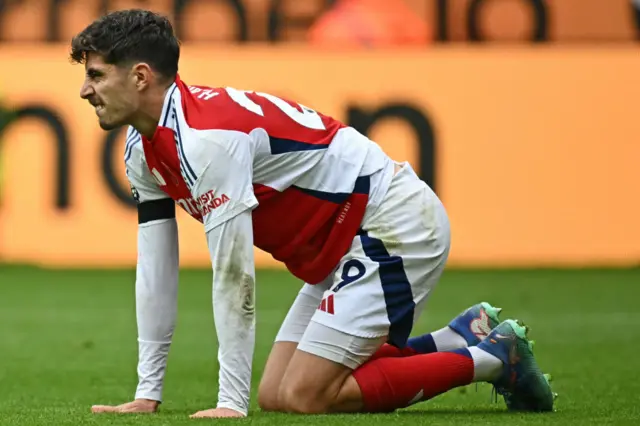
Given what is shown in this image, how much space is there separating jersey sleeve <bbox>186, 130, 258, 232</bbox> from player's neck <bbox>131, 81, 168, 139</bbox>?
0.24 meters

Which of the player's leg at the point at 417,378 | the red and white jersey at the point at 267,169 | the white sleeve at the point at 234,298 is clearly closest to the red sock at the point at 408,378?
the player's leg at the point at 417,378

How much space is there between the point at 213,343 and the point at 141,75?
380 centimetres

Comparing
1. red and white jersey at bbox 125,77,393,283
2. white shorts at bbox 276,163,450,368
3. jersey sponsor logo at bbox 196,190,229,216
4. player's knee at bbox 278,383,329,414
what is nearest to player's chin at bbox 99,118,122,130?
red and white jersey at bbox 125,77,393,283

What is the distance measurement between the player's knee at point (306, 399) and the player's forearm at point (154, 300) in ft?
1.66

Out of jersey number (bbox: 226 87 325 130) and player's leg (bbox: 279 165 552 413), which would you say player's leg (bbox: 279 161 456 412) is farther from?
jersey number (bbox: 226 87 325 130)

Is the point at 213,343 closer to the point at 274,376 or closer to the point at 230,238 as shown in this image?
the point at 274,376

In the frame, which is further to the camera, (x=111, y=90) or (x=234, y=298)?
(x=111, y=90)

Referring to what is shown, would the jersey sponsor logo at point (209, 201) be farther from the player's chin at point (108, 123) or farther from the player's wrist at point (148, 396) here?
the player's wrist at point (148, 396)

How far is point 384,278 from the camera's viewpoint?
5035 mm

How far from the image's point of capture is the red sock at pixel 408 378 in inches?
197

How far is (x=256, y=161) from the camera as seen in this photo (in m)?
4.81

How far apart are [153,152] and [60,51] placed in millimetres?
10036

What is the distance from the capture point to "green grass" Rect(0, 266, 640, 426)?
5.07 metres

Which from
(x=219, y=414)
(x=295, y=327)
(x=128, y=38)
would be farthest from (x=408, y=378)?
(x=128, y=38)
